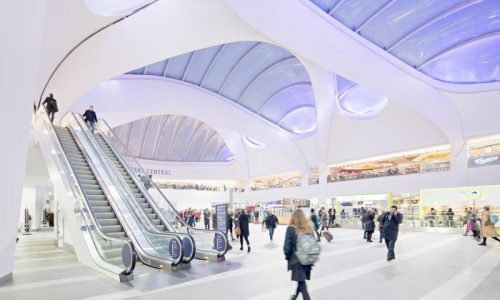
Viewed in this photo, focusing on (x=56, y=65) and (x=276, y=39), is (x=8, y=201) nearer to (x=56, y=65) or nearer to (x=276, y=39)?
(x=56, y=65)

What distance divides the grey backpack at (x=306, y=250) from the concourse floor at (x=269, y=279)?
4.61 ft

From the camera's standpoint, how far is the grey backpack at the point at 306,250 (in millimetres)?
4414

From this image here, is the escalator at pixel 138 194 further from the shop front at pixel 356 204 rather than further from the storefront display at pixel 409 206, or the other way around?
the storefront display at pixel 409 206

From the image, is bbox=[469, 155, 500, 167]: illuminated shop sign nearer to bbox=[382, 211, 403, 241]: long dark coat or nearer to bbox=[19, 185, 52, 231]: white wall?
bbox=[382, 211, 403, 241]: long dark coat

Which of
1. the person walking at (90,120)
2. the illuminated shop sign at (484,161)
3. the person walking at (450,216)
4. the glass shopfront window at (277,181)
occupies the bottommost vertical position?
the person walking at (450,216)

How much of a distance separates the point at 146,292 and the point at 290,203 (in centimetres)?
2799

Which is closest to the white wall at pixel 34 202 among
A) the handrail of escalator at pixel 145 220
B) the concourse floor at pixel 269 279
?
the handrail of escalator at pixel 145 220

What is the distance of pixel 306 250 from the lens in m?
4.42

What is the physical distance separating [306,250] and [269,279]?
9.23 ft

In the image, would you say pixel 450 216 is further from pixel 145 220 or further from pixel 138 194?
pixel 145 220

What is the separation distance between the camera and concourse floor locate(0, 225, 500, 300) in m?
5.68

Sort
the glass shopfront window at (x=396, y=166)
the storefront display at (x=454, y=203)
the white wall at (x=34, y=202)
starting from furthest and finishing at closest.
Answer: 1. the glass shopfront window at (x=396, y=166)
2. the white wall at (x=34, y=202)
3. the storefront display at (x=454, y=203)

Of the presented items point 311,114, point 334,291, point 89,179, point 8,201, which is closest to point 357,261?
point 334,291

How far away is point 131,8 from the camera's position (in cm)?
1548
